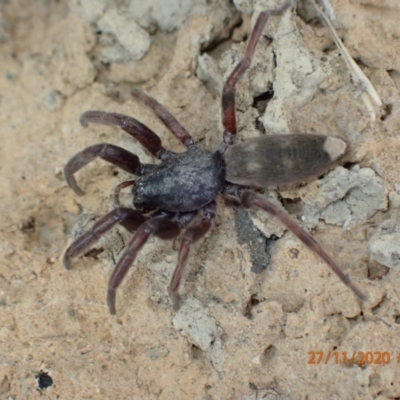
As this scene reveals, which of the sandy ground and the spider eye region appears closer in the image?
the sandy ground

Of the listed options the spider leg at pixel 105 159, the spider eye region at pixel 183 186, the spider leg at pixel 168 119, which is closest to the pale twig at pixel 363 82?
the spider eye region at pixel 183 186

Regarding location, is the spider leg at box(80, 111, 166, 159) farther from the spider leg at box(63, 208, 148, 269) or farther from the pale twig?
the pale twig

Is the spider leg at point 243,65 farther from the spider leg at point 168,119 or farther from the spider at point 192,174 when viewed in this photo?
the spider leg at point 168,119

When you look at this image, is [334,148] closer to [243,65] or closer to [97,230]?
[243,65]

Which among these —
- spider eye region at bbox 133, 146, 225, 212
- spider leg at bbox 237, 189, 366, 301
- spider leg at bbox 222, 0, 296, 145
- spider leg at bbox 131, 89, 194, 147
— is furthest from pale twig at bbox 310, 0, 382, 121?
spider leg at bbox 131, 89, 194, 147

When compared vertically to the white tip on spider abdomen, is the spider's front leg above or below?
above
